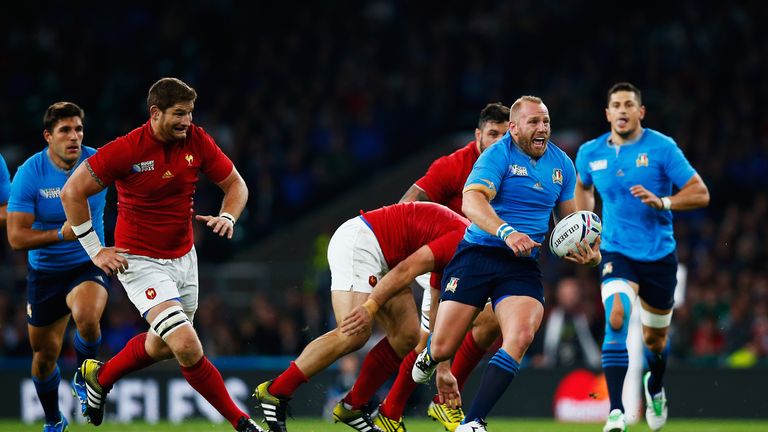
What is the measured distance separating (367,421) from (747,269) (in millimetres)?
9013

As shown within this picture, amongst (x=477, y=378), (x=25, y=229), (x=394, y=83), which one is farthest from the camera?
(x=394, y=83)

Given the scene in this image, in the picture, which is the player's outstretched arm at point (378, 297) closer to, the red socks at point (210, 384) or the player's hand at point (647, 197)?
the red socks at point (210, 384)

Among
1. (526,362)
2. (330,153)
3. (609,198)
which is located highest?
(609,198)

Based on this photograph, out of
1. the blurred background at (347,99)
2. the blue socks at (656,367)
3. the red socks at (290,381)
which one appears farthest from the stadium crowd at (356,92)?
the red socks at (290,381)

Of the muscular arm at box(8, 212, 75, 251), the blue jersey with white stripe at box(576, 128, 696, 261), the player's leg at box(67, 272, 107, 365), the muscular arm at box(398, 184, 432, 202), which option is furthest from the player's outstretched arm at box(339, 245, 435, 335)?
the muscular arm at box(8, 212, 75, 251)

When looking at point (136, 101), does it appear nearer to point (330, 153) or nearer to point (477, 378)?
point (330, 153)

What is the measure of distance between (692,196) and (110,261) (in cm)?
485

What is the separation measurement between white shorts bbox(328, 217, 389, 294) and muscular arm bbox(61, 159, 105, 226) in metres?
1.80

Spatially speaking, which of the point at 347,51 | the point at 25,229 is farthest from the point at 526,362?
the point at 347,51

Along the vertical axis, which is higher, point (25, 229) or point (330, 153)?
point (25, 229)

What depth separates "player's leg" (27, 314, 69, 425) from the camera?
1030cm

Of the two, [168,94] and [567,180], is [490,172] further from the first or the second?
[168,94]

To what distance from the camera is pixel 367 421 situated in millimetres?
9422

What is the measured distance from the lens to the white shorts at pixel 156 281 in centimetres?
901
